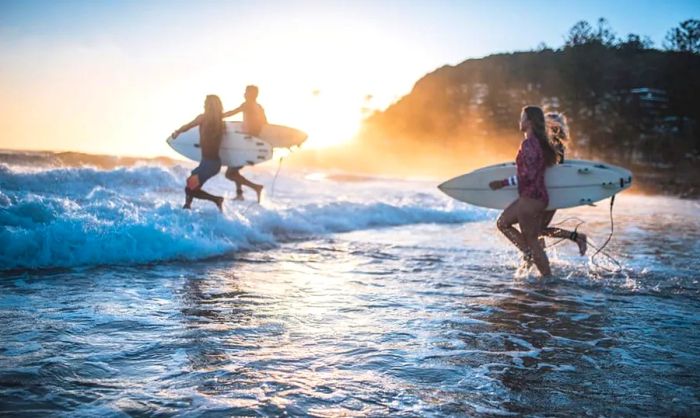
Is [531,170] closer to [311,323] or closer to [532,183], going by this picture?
[532,183]

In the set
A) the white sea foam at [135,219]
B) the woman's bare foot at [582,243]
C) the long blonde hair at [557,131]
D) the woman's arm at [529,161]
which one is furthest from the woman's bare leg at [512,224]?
the white sea foam at [135,219]

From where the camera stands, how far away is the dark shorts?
888 cm

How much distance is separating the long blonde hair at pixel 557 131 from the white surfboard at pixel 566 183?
248 millimetres

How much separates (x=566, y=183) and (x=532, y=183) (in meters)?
0.80

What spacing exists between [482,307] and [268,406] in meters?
2.85

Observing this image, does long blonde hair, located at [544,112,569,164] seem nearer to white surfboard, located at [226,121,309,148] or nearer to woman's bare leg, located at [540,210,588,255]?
woman's bare leg, located at [540,210,588,255]

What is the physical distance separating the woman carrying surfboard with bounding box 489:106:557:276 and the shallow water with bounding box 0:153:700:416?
48cm

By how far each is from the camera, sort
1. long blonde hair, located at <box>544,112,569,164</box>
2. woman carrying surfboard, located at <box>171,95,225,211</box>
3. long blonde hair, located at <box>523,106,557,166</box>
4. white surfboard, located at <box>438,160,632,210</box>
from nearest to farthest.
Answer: long blonde hair, located at <box>523,106,557,166</box>
long blonde hair, located at <box>544,112,569,164</box>
white surfboard, located at <box>438,160,632,210</box>
woman carrying surfboard, located at <box>171,95,225,211</box>

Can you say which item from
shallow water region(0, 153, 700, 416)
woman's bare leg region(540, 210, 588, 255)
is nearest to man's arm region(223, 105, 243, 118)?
shallow water region(0, 153, 700, 416)

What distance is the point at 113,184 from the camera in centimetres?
1158

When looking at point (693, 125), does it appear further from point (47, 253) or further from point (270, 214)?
point (47, 253)

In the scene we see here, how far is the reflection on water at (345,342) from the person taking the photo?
2.67m

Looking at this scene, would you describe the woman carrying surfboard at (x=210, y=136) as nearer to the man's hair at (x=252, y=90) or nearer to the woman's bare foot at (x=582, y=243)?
the man's hair at (x=252, y=90)

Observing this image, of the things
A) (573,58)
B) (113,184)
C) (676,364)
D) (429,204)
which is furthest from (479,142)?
(676,364)
